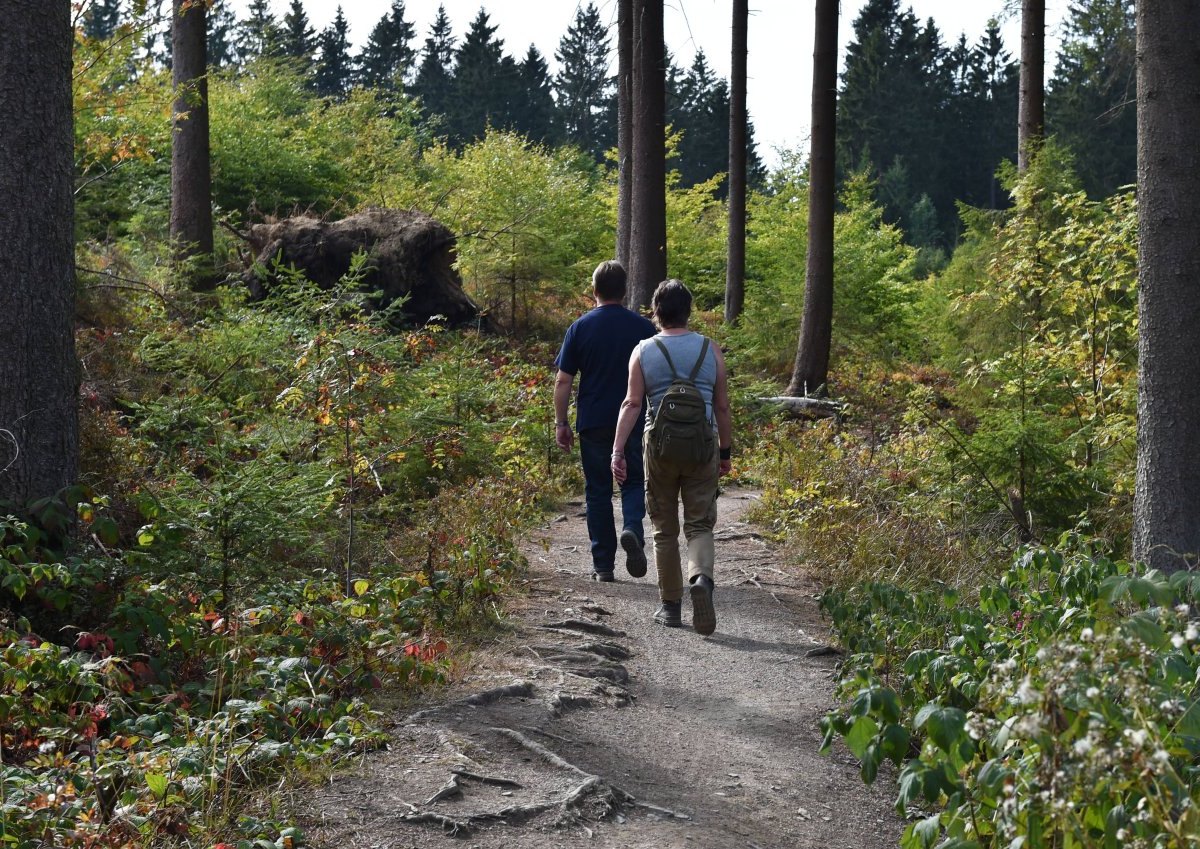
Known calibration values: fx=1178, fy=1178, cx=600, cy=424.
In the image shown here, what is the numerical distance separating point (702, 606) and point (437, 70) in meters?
78.8

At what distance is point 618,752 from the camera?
4938 mm

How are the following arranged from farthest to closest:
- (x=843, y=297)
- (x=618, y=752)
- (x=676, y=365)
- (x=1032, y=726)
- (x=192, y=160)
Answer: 1. (x=843, y=297)
2. (x=192, y=160)
3. (x=676, y=365)
4. (x=618, y=752)
5. (x=1032, y=726)

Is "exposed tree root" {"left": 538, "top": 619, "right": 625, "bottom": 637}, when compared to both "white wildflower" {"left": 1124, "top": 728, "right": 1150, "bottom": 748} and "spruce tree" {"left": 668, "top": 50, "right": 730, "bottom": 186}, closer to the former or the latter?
"white wildflower" {"left": 1124, "top": 728, "right": 1150, "bottom": 748}

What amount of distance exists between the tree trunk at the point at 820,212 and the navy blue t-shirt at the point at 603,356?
32.5ft

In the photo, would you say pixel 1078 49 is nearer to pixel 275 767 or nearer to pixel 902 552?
pixel 902 552

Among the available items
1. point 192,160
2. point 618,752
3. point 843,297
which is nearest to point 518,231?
point 843,297

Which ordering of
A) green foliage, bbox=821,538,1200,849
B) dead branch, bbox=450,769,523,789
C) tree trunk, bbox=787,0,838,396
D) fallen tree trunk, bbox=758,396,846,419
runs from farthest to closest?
tree trunk, bbox=787,0,838,396, fallen tree trunk, bbox=758,396,846,419, dead branch, bbox=450,769,523,789, green foliage, bbox=821,538,1200,849

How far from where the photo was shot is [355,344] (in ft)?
24.1

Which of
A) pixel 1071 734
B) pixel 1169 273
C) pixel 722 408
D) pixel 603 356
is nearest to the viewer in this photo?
pixel 1071 734

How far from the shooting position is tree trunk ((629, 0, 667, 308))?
15547 millimetres

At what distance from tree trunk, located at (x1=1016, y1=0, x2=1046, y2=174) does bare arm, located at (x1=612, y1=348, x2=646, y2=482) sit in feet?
38.2

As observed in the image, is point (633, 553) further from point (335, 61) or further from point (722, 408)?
point (335, 61)

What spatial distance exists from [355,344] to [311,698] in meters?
3.09

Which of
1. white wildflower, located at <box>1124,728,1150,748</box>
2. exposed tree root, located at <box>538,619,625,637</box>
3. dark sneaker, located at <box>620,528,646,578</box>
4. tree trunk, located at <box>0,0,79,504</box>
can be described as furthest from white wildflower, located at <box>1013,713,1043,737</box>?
dark sneaker, located at <box>620,528,646,578</box>
